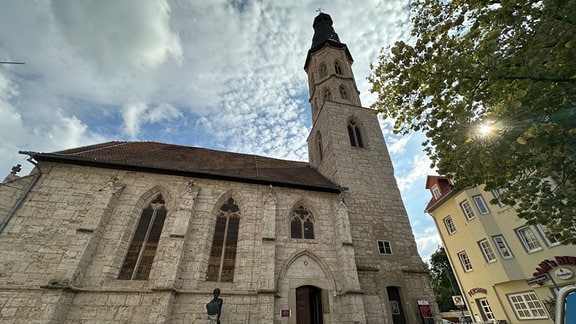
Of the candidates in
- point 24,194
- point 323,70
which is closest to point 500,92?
point 24,194

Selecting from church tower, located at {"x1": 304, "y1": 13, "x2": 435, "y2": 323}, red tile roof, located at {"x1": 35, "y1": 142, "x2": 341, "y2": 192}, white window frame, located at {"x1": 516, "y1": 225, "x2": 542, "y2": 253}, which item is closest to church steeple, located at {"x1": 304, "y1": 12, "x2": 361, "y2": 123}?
church tower, located at {"x1": 304, "y1": 13, "x2": 435, "y2": 323}

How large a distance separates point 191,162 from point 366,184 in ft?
32.9

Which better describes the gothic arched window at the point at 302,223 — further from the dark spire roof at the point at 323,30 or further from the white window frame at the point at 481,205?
the dark spire roof at the point at 323,30

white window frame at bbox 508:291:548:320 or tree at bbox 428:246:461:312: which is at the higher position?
tree at bbox 428:246:461:312

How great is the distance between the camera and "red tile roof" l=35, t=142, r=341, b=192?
35.6 ft

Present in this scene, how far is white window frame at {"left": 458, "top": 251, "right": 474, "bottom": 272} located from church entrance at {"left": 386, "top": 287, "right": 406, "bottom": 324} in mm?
8919

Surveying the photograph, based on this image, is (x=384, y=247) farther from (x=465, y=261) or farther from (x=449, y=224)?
(x=449, y=224)

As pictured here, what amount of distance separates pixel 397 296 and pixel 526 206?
22.4 feet

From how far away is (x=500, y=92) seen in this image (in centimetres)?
523

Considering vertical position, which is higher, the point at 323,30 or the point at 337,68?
the point at 323,30

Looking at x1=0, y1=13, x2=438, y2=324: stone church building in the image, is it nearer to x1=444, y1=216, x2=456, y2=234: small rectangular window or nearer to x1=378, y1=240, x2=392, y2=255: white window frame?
x1=378, y1=240, x2=392, y2=255: white window frame

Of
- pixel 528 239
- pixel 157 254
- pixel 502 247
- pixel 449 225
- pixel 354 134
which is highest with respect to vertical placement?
pixel 354 134

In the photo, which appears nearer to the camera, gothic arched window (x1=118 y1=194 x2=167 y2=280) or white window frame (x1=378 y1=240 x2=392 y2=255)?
gothic arched window (x1=118 y1=194 x2=167 y2=280)

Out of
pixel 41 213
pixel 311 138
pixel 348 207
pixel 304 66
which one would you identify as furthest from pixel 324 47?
pixel 41 213
